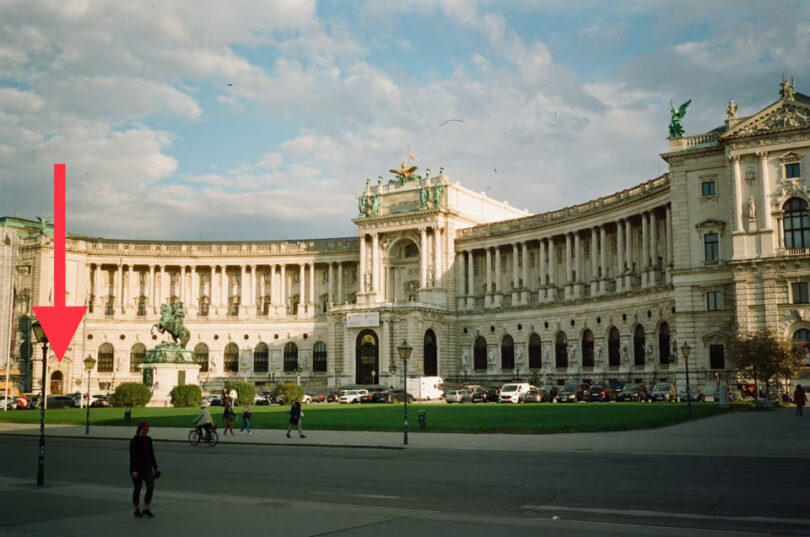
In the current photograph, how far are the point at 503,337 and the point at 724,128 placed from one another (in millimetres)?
45056

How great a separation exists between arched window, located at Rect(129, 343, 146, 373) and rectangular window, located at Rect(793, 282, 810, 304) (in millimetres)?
92268

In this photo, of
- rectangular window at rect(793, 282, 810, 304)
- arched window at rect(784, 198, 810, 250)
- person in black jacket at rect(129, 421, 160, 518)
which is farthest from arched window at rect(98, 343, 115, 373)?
person in black jacket at rect(129, 421, 160, 518)

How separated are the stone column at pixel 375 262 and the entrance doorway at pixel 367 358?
8.25 metres

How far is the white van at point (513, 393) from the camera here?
8050 centimetres

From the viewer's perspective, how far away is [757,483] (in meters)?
22.3

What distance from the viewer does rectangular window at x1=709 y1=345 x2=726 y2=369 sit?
7425 centimetres

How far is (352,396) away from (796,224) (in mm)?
49357

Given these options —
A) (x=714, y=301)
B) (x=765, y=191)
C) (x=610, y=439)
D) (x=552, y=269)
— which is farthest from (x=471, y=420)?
(x=552, y=269)

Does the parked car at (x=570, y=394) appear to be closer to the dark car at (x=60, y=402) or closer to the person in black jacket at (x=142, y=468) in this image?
the dark car at (x=60, y=402)

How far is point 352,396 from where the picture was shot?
9419cm

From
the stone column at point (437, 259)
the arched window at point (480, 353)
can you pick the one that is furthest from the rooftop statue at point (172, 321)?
the arched window at point (480, 353)

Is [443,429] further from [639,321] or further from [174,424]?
[639,321]

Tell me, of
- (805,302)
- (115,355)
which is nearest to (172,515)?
(805,302)

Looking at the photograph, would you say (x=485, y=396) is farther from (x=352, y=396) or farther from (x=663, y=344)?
(x=663, y=344)
